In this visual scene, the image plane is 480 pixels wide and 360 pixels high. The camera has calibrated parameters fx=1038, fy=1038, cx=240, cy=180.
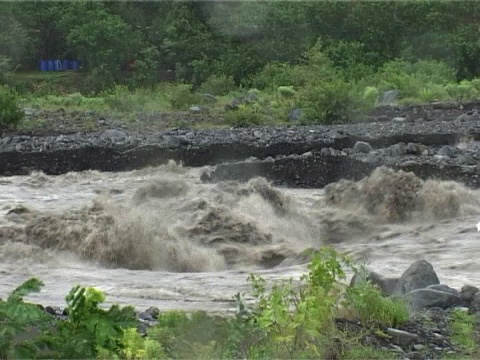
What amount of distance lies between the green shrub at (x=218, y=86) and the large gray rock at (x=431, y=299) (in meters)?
22.8

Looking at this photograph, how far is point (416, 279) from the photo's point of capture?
803cm

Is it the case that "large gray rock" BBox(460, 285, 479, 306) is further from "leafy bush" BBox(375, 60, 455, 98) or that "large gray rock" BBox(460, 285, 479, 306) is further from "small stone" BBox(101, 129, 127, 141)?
"leafy bush" BBox(375, 60, 455, 98)

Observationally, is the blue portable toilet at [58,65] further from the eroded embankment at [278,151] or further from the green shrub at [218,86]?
the eroded embankment at [278,151]

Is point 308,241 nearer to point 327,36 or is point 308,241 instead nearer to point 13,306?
point 13,306

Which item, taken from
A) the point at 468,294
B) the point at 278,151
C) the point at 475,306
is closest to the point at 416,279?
the point at 468,294

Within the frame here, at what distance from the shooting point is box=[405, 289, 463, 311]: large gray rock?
7.32 m

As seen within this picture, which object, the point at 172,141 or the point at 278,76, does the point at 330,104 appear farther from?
the point at 278,76

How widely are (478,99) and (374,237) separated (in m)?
14.4

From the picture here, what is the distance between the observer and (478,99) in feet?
86.6

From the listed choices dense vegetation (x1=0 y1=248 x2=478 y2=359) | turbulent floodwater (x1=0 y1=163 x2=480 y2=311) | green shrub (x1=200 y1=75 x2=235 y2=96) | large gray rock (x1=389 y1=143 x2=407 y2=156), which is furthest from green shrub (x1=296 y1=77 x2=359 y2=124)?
dense vegetation (x1=0 y1=248 x2=478 y2=359)

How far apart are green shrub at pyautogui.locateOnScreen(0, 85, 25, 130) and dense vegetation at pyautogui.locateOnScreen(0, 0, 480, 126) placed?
5.14m

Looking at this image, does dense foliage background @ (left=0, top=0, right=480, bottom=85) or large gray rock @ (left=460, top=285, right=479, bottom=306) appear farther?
dense foliage background @ (left=0, top=0, right=480, bottom=85)

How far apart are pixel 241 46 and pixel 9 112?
40.4 feet

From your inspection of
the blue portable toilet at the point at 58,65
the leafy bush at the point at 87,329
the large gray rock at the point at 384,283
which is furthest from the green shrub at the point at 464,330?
the blue portable toilet at the point at 58,65
